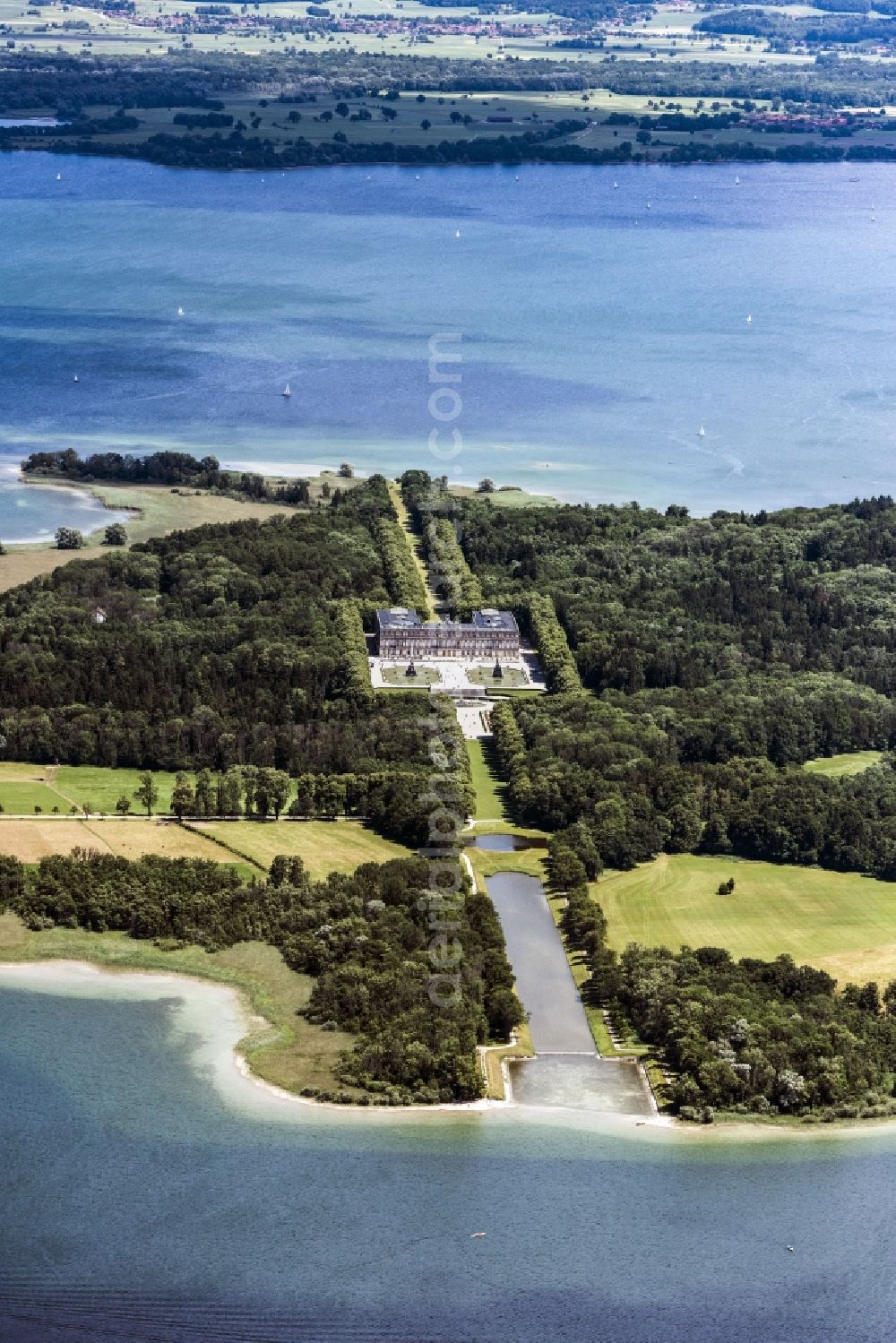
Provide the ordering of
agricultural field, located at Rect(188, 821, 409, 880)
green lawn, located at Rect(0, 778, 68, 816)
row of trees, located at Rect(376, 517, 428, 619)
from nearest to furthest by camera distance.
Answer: agricultural field, located at Rect(188, 821, 409, 880)
green lawn, located at Rect(0, 778, 68, 816)
row of trees, located at Rect(376, 517, 428, 619)

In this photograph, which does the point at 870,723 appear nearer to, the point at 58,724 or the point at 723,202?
the point at 58,724

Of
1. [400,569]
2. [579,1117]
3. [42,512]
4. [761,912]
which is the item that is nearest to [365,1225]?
[579,1117]

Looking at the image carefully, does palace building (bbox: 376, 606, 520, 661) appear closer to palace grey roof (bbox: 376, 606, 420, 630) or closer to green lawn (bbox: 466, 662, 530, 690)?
palace grey roof (bbox: 376, 606, 420, 630)

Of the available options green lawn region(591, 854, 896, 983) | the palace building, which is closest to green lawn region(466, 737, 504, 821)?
green lawn region(591, 854, 896, 983)

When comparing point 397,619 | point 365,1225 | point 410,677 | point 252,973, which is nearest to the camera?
point 365,1225

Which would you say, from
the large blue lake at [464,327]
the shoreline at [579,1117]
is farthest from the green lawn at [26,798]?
the large blue lake at [464,327]

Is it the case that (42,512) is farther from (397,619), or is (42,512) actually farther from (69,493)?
(397,619)

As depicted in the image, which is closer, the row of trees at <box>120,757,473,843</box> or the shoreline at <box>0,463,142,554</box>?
the row of trees at <box>120,757,473,843</box>
